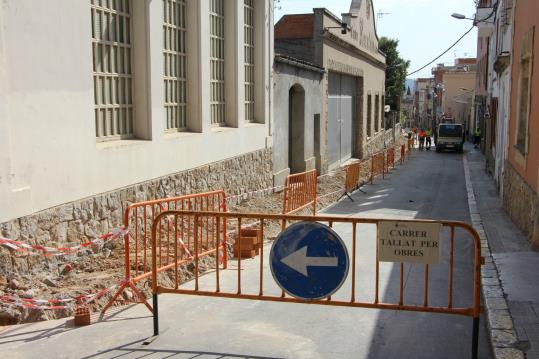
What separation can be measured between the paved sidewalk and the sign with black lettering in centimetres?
107

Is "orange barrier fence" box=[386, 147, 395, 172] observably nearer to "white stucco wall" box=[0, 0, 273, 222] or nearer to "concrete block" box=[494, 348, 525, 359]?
"white stucco wall" box=[0, 0, 273, 222]

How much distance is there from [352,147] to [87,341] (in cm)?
2728

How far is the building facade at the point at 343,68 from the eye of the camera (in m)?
22.9

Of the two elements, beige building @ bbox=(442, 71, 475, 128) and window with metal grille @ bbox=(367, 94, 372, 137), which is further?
beige building @ bbox=(442, 71, 475, 128)

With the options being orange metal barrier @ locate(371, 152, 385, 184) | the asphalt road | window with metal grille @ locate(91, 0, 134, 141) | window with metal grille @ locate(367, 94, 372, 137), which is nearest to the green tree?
window with metal grille @ locate(367, 94, 372, 137)

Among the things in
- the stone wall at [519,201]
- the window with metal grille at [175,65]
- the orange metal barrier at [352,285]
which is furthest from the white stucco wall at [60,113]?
the stone wall at [519,201]

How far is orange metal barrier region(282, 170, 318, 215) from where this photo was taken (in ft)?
41.1

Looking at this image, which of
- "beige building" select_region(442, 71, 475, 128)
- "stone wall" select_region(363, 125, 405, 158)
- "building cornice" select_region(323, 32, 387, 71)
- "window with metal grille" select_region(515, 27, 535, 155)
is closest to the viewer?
"window with metal grille" select_region(515, 27, 535, 155)

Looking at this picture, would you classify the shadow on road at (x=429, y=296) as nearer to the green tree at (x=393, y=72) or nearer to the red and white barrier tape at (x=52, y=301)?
the red and white barrier tape at (x=52, y=301)

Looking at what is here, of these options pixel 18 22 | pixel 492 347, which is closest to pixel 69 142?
pixel 18 22

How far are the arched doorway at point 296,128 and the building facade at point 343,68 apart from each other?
2.17 m

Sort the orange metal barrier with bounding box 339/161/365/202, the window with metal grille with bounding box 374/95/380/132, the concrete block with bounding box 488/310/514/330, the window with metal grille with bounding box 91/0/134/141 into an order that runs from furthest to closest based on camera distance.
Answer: the window with metal grille with bounding box 374/95/380/132 → the orange metal barrier with bounding box 339/161/365/202 → the window with metal grille with bounding box 91/0/134/141 → the concrete block with bounding box 488/310/514/330

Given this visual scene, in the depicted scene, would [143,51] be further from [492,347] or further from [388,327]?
[492,347]

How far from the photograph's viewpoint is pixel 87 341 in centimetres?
567
